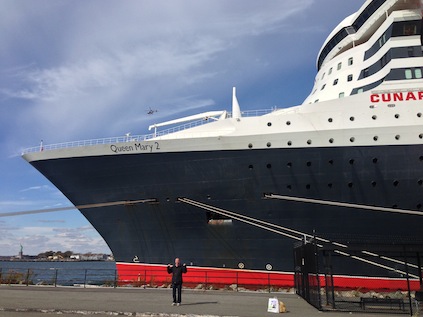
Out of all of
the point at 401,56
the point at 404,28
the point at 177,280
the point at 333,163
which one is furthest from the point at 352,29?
the point at 177,280

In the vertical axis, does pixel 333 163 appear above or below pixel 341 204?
above

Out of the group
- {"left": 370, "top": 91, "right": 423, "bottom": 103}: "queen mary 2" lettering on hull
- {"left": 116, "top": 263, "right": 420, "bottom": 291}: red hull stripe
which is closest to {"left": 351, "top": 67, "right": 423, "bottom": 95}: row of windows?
{"left": 370, "top": 91, "right": 423, "bottom": 103}: "queen mary 2" lettering on hull

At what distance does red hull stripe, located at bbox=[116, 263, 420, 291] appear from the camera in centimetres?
1608

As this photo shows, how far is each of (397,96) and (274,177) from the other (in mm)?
6157

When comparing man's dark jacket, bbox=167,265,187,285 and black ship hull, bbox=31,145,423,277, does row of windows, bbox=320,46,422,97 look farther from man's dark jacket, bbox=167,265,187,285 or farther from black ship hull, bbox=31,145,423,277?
man's dark jacket, bbox=167,265,187,285

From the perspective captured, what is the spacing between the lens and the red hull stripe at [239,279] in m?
16.1

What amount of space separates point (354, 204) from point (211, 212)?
606cm

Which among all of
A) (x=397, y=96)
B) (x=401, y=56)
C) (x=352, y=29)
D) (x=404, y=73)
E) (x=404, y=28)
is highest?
(x=352, y=29)

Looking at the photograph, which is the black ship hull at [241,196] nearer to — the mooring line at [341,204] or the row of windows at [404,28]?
the mooring line at [341,204]

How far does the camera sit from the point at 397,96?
16219mm

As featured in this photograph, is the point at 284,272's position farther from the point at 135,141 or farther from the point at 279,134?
the point at 135,141

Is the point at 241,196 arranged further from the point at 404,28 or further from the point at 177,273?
the point at 404,28

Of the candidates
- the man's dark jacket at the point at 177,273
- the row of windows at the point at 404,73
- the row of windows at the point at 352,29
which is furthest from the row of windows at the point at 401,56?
the man's dark jacket at the point at 177,273

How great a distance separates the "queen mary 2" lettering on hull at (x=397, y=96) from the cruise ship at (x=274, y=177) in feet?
0.14
